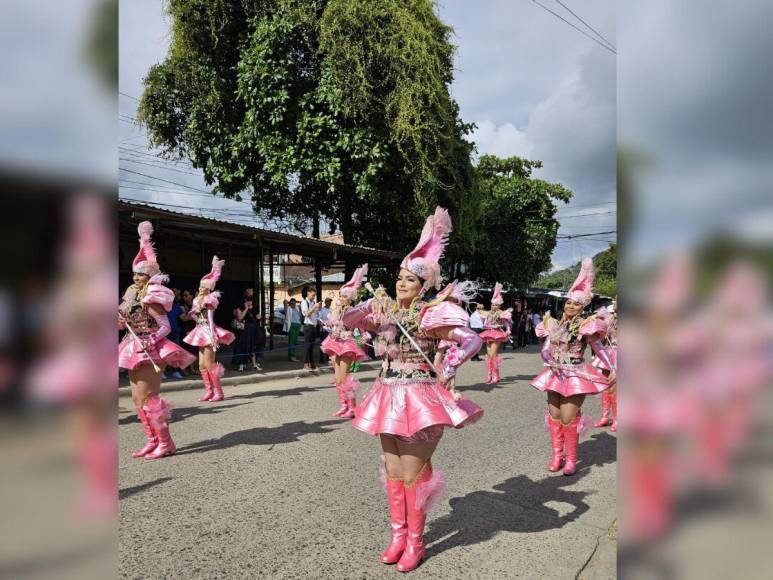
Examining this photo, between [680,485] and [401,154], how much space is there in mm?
13655

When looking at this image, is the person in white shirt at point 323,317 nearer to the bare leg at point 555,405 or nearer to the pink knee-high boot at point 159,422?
the pink knee-high boot at point 159,422

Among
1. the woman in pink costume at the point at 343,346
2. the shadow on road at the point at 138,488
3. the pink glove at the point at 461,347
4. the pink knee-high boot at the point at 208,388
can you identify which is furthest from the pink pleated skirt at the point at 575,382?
the pink knee-high boot at the point at 208,388

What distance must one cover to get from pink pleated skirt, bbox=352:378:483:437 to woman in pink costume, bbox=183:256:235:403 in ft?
18.7

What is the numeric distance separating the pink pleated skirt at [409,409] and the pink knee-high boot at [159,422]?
2.82m

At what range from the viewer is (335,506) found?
4.12 m

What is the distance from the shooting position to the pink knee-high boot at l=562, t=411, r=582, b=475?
197 inches

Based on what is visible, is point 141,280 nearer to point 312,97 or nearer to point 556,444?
point 556,444

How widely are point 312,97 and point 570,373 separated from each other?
10379 millimetres

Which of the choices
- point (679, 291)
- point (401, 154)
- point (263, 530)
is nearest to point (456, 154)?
point (401, 154)

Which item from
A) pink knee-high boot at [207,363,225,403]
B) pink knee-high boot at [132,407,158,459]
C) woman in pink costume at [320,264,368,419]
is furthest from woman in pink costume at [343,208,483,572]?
pink knee-high boot at [207,363,225,403]

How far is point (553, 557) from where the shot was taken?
3324mm

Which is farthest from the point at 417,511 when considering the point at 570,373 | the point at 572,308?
the point at 572,308

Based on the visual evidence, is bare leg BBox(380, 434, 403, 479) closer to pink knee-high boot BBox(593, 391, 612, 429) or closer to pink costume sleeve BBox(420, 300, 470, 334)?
pink costume sleeve BBox(420, 300, 470, 334)

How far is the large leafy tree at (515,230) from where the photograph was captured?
21594mm
